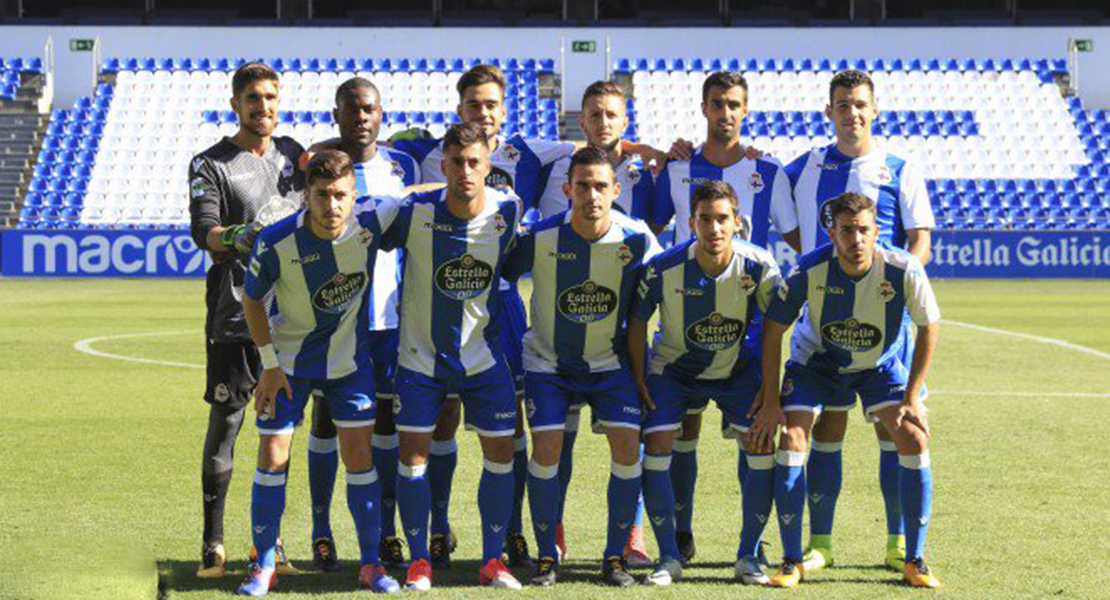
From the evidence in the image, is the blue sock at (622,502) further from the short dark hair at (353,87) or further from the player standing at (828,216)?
the short dark hair at (353,87)

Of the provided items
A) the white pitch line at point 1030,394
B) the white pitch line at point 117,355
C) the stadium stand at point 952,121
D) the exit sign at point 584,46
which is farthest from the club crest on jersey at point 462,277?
the exit sign at point 584,46

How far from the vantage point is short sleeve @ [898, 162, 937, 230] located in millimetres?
6277

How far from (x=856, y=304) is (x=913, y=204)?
2.47ft

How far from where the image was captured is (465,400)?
18.9 feet

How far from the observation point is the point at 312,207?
5520mm

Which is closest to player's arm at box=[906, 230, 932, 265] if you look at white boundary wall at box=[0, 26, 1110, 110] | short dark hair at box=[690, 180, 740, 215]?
short dark hair at box=[690, 180, 740, 215]

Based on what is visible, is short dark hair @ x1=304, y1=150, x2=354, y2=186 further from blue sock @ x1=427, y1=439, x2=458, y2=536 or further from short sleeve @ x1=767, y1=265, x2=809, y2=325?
short sleeve @ x1=767, y1=265, x2=809, y2=325

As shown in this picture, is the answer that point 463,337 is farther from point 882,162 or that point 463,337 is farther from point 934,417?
point 934,417

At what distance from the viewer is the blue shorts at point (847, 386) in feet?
19.1

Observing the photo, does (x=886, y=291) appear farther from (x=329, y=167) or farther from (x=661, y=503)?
(x=329, y=167)

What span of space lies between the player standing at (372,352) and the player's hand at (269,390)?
0.38 meters

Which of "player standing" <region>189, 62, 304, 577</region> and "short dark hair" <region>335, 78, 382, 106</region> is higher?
"short dark hair" <region>335, 78, 382, 106</region>

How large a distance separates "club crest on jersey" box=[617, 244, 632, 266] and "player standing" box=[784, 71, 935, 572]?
3.25 ft

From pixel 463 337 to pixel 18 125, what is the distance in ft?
94.5
